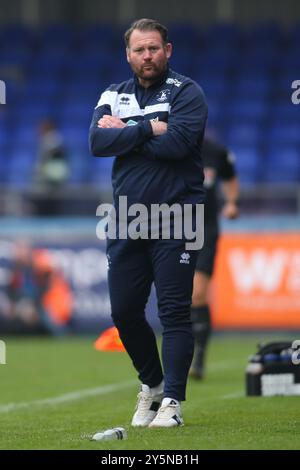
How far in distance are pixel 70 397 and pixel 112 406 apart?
0.92 m

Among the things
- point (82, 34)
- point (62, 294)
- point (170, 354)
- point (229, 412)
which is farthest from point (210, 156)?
point (82, 34)

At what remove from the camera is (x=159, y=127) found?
6711 millimetres

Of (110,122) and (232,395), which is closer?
(110,122)

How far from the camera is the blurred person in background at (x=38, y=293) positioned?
1658 centimetres

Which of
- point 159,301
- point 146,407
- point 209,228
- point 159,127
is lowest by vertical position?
point 146,407

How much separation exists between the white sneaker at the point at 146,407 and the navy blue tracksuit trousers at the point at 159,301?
68mm

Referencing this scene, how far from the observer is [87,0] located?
976 inches

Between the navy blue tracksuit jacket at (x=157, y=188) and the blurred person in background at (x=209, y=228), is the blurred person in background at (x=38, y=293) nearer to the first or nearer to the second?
the blurred person in background at (x=209, y=228)

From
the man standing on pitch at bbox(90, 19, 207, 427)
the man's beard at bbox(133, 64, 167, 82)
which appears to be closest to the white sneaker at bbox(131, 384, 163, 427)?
the man standing on pitch at bbox(90, 19, 207, 427)

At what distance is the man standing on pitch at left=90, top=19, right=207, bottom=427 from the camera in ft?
21.9

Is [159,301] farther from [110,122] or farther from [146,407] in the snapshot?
[110,122]

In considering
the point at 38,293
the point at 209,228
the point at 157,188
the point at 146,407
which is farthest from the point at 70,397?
the point at 38,293

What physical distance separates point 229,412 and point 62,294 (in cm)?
899

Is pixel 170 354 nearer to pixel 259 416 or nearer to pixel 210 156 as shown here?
pixel 259 416
